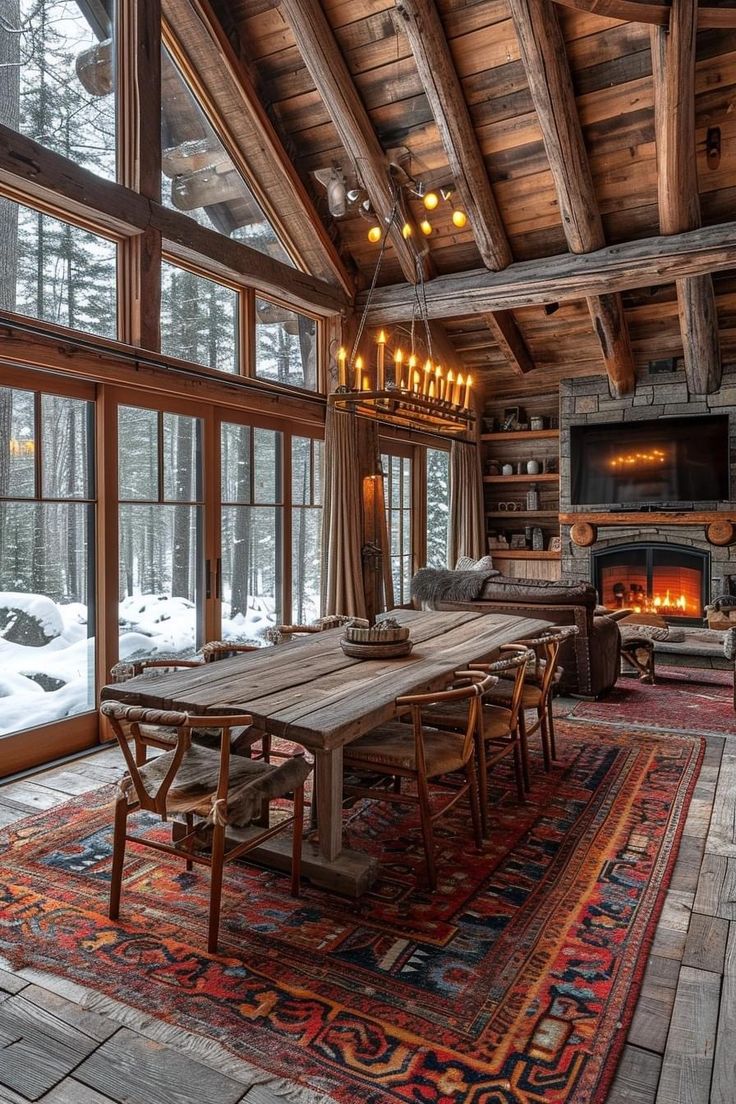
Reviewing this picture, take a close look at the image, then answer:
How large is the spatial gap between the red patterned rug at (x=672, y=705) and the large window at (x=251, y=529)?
7.36ft

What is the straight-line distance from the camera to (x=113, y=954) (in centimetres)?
216

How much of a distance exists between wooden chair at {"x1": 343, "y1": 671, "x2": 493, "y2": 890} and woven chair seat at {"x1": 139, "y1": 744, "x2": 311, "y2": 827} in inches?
11.3

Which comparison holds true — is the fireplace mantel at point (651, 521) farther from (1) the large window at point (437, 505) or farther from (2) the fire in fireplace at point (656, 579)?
(1) the large window at point (437, 505)

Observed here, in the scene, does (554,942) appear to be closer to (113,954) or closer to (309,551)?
(113,954)

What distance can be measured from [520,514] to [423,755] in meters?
6.58

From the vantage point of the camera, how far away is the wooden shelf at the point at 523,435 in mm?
8523

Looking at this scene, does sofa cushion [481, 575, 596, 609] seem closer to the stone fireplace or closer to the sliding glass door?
the sliding glass door

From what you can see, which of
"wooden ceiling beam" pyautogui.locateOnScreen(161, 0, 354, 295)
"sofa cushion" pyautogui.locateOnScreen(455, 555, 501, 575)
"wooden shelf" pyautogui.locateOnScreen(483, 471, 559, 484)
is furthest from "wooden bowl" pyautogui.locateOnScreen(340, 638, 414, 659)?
"wooden shelf" pyautogui.locateOnScreen(483, 471, 559, 484)

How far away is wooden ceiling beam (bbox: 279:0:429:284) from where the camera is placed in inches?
176

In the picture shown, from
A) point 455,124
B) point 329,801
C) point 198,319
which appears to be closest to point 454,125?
point 455,124

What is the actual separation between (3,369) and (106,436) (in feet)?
2.13

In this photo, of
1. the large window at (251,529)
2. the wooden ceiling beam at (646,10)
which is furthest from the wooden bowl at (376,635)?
the wooden ceiling beam at (646,10)

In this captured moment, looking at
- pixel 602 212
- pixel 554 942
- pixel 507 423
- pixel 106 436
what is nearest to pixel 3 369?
pixel 106 436

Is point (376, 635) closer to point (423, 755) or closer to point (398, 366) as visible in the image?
point (423, 755)
